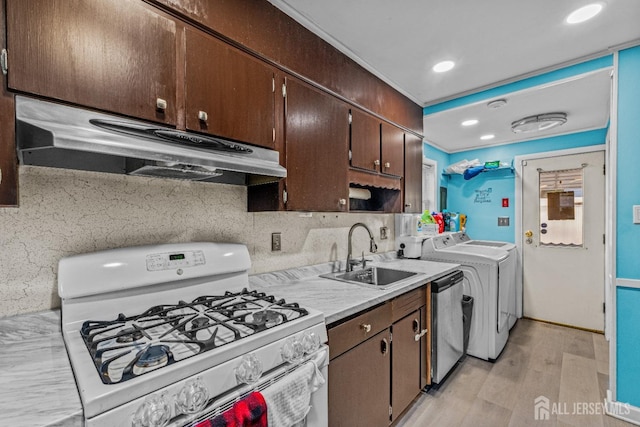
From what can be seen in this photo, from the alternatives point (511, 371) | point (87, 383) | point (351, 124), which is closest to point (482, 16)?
point (351, 124)

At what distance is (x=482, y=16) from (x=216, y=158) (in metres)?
1.66

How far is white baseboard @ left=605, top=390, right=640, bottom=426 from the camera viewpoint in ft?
6.10

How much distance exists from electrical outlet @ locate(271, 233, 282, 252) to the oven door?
2.58 ft

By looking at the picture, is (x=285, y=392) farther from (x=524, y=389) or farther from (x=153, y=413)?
(x=524, y=389)

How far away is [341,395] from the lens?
1350 millimetres

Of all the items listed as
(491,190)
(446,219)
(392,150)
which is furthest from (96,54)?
(491,190)

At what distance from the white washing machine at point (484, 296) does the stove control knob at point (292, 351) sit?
2.12 m

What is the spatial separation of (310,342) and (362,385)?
0.58m

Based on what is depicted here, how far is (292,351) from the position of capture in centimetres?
103

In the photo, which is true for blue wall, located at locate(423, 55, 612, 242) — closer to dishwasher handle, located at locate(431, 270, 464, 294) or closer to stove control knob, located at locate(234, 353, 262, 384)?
dishwasher handle, located at locate(431, 270, 464, 294)

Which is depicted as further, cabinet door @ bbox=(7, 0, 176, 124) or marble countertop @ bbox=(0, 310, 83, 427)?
cabinet door @ bbox=(7, 0, 176, 124)

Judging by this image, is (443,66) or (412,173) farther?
(412,173)

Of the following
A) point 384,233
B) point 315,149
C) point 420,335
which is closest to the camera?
point 315,149

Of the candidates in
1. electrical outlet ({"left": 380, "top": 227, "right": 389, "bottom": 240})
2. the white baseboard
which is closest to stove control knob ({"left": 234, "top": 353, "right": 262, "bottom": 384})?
electrical outlet ({"left": 380, "top": 227, "right": 389, "bottom": 240})
